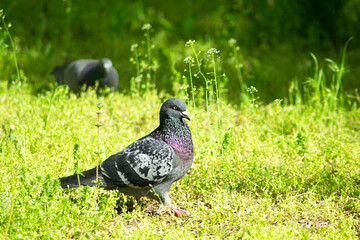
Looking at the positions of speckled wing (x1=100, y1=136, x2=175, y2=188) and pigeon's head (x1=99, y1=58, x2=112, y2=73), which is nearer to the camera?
speckled wing (x1=100, y1=136, x2=175, y2=188)

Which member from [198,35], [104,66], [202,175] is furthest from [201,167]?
[198,35]

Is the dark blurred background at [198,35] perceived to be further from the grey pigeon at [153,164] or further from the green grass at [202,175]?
the grey pigeon at [153,164]

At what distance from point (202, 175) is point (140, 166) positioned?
749 mm

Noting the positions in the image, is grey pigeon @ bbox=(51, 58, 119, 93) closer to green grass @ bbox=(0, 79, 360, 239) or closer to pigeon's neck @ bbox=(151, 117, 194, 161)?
green grass @ bbox=(0, 79, 360, 239)

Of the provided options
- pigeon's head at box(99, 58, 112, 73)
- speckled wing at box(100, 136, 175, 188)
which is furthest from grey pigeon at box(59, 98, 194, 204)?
pigeon's head at box(99, 58, 112, 73)

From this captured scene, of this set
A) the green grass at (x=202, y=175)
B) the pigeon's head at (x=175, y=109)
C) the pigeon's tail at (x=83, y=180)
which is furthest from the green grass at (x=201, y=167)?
the pigeon's head at (x=175, y=109)

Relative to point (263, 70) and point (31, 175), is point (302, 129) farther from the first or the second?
point (31, 175)

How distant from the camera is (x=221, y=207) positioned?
3.48 m

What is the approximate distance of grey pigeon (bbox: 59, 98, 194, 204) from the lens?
3316mm

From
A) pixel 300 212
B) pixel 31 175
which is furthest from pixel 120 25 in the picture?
pixel 300 212

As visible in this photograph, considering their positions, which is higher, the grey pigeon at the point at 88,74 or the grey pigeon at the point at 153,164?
the grey pigeon at the point at 88,74

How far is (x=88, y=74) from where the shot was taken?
575 centimetres

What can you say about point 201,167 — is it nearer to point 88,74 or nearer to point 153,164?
point 153,164

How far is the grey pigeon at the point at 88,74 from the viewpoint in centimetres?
565
